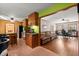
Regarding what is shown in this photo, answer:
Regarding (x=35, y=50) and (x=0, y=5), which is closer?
(x=0, y=5)

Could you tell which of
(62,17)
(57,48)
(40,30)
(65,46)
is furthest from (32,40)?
(62,17)

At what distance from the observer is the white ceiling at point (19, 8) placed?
2000mm

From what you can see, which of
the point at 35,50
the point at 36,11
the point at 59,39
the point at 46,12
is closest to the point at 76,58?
the point at 59,39

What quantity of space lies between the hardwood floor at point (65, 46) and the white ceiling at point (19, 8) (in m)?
0.81

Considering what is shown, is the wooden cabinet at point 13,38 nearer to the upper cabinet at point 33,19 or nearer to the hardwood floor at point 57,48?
the hardwood floor at point 57,48

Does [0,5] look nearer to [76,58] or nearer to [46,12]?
[46,12]

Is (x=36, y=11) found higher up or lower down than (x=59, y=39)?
higher up

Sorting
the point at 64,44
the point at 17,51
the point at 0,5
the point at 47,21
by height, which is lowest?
the point at 17,51

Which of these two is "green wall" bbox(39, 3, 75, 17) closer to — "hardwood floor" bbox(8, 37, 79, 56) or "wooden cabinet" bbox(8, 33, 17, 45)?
"hardwood floor" bbox(8, 37, 79, 56)

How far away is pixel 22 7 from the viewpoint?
2061mm

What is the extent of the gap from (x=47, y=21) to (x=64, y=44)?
2.01ft

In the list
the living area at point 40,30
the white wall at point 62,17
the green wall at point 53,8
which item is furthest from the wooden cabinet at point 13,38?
the green wall at point 53,8

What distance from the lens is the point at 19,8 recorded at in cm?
205

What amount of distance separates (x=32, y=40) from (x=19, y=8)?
0.76 metres
